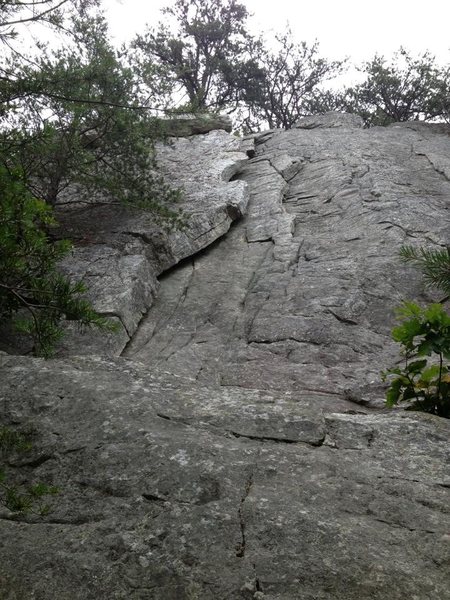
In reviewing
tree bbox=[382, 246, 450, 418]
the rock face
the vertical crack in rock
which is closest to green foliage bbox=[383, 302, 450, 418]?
tree bbox=[382, 246, 450, 418]

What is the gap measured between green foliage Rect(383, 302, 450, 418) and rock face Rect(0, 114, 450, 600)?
1.05ft

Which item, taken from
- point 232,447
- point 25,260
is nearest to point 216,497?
point 232,447

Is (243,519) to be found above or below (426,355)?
below

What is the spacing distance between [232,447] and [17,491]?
5.81ft

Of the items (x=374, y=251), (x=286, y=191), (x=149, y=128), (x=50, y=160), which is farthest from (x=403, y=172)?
(x=50, y=160)

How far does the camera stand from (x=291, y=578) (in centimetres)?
349

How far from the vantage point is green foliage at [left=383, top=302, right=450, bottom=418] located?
5.25m

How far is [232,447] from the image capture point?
4.75 meters

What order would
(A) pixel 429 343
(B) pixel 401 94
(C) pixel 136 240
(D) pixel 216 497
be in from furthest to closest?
(B) pixel 401 94 < (C) pixel 136 240 < (A) pixel 429 343 < (D) pixel 216 497

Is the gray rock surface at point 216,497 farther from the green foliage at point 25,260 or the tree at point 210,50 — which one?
the tree at point 210,50

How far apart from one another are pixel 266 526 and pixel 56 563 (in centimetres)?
143

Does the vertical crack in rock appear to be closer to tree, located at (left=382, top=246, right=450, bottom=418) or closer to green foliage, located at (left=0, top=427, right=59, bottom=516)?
green foliage, located at (left=0, top=427, right=59, bottom=516)

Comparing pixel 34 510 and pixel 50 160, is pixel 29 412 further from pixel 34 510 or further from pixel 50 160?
pixel 50 160

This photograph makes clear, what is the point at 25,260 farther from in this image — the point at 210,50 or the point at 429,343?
the point at 210,50
